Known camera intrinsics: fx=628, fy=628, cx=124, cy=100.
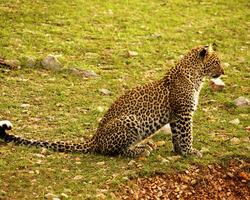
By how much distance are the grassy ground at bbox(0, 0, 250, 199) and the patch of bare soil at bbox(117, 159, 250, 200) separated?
18 cm

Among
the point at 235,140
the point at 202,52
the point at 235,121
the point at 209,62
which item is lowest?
the point at 235,140

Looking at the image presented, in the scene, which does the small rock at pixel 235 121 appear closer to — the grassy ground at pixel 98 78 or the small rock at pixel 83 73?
the grassy ground at pixel 98 78

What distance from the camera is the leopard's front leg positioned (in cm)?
956

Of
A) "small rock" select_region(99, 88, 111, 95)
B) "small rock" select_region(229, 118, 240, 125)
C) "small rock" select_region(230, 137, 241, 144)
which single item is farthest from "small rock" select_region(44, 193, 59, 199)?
"small rock" select_region(99, 88, 111, 95)

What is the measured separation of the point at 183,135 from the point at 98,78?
151 inches

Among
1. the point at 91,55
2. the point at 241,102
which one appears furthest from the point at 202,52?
the point at 91,55

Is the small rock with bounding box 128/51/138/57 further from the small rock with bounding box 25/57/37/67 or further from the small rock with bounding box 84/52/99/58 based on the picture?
the small rock with bounding box 25/57/37/67

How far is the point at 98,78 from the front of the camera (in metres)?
13.0

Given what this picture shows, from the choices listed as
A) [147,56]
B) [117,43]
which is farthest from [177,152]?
[117,43]

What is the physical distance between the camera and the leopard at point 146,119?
365 inches

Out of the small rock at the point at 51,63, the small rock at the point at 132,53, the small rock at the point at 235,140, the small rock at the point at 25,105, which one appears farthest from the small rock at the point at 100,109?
the small rock at the point at 132,53

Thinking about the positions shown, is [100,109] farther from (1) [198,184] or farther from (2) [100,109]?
(1) [198,184]

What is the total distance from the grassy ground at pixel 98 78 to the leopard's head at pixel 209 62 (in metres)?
1.10

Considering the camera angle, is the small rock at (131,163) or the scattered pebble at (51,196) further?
the small rock at (131,163)
